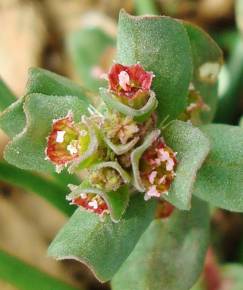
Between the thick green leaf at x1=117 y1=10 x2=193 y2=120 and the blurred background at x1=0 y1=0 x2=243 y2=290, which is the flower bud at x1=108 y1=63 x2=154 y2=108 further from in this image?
the blurred background at x1=0 y1=0 x2=243 y2=290

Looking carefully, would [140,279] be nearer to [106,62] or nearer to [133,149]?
[133,149]

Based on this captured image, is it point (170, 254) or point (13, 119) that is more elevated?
point (13, 119)

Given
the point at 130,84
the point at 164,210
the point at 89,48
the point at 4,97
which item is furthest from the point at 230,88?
the point at 130,84

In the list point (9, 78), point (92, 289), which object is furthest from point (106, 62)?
point (92, 289)

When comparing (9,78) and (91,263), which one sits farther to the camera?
(9,78)

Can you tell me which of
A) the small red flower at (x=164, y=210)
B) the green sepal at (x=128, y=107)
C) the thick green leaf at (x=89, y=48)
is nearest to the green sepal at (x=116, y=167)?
the green sepal at (x=128, y=107)

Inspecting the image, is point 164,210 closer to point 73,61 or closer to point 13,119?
point 13,119
